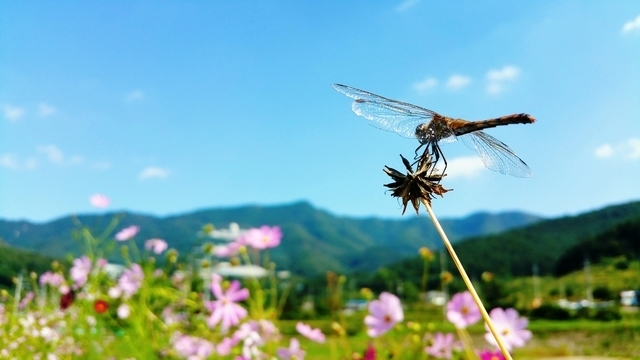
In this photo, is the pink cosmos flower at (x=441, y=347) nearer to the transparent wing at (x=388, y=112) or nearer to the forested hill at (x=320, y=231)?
the transparent wing at (x=388, y=112)

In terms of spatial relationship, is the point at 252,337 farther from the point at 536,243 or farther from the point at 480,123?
the point at 536,243

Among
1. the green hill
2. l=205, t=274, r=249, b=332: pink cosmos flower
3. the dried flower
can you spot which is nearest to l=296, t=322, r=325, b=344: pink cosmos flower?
l=205, t=274, r=249, b=332: pink cosmos flower

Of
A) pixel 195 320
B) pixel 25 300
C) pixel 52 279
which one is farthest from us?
pixel 52 279

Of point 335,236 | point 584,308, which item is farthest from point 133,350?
point 335,236

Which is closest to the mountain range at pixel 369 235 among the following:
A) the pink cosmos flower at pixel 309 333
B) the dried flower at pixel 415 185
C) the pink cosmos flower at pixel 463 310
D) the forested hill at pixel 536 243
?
the forested hill at pixel 536 243

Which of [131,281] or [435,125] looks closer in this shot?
[435,125]

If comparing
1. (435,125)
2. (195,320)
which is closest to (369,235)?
(195,320)
